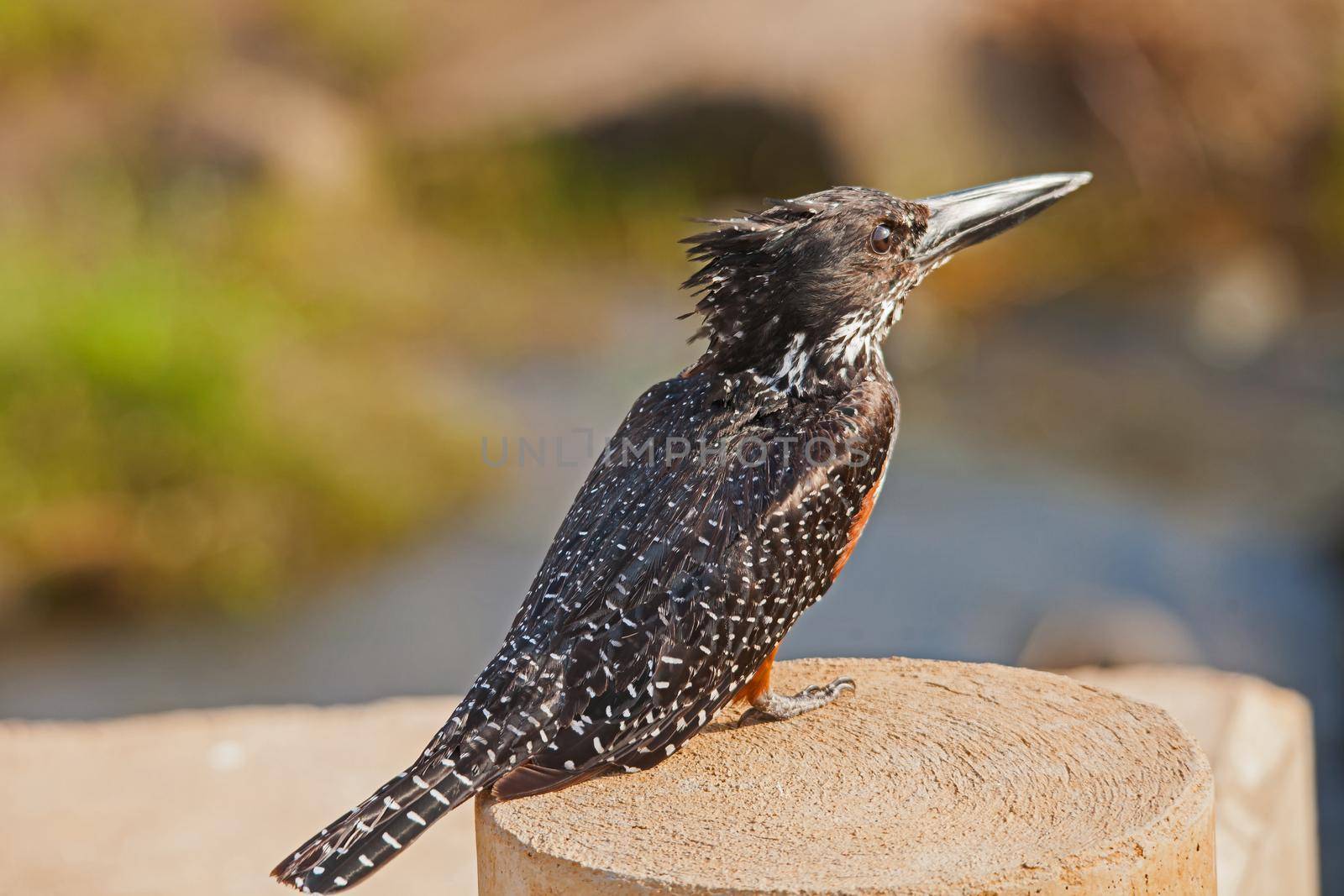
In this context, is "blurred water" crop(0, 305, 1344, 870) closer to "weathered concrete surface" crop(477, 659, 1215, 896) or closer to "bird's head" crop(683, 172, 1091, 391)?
"weathered concrete surface" crop(477, 659, 1215, 896)

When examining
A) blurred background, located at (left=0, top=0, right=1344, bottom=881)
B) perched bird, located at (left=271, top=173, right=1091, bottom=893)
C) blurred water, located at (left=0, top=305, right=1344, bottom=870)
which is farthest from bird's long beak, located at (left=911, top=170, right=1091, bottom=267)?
blurred water, located at (left=0, top=305, right=1344, bottom=870)

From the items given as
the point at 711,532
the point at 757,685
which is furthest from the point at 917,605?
the point at 711,532

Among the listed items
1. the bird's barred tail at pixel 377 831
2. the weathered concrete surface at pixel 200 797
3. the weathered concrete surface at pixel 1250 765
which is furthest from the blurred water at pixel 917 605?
the bird's barred tail at pixel 377 831

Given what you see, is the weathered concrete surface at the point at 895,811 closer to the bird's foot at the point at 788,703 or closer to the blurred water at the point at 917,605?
the bird's foot at the point at 788,703

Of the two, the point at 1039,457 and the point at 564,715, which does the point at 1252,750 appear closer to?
the point at 564,715

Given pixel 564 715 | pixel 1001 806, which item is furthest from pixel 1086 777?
pixel 564 715

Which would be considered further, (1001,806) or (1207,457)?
(1207,457)
